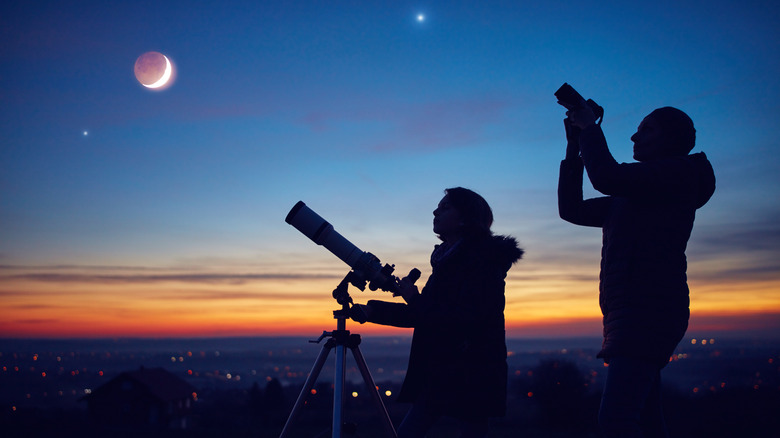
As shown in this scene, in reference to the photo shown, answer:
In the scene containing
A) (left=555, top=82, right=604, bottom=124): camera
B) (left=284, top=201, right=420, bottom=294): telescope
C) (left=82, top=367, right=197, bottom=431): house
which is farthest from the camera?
(left=82, top=367, right=197, bottom=431): house

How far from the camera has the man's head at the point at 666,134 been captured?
2920 mm

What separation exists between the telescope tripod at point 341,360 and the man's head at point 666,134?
1882 millimetres

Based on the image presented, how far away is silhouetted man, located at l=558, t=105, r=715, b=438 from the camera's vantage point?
251cm

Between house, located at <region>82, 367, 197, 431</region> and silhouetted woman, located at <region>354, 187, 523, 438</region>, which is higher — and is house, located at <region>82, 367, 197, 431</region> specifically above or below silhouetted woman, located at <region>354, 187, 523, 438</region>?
below

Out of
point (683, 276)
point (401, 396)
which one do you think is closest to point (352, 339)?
point (401, 396)

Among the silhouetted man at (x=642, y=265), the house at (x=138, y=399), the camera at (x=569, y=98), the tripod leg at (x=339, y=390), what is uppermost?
the camera at (x=569, y=98)

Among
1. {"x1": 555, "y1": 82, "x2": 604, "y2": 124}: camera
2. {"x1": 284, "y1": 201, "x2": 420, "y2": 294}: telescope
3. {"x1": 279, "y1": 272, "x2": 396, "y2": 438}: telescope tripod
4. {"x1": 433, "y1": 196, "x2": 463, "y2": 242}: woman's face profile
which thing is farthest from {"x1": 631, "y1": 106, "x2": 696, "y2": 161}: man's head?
{"x1": 279, "y1": 272, "x2": 396, "y2": 438}: telescope tripod

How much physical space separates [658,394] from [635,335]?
0.54 metres

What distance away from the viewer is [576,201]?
3.18 metres

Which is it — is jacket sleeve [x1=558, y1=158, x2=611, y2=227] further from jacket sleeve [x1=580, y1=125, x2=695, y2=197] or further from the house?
the house

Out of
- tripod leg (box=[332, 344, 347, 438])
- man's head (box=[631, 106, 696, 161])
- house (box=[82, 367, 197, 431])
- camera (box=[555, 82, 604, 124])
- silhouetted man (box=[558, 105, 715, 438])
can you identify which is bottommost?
house (box=[82, 367, 197, 431])

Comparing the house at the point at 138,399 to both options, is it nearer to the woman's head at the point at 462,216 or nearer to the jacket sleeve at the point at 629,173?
the woman's head at the point at 462,216

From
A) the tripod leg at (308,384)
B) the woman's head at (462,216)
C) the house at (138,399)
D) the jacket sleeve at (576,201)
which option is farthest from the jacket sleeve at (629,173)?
the house at (138,399)

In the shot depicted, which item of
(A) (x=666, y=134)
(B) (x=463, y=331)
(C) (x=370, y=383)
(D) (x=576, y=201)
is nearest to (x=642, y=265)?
(D) (x=576, y=201)
